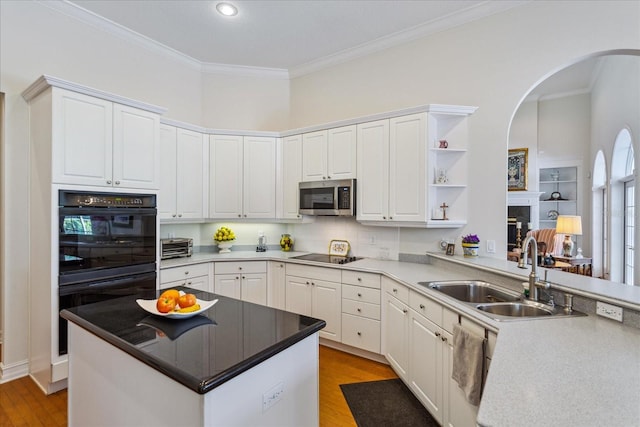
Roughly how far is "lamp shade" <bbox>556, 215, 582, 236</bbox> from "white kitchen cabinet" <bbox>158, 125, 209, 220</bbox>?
17.0 ft

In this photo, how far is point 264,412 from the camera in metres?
1.30

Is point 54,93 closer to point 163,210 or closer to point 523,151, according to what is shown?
point 163,210

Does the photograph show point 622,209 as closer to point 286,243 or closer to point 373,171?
point 373,171

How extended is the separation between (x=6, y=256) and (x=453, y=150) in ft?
13.7

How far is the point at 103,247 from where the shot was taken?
105 inches

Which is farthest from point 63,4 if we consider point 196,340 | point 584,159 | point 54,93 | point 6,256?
point 584,159

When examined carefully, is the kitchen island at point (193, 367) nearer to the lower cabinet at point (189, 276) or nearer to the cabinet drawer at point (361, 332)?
the lower cabinet at point (189, 276)

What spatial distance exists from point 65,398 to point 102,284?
90 centimetres

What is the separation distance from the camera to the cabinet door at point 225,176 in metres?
3.99

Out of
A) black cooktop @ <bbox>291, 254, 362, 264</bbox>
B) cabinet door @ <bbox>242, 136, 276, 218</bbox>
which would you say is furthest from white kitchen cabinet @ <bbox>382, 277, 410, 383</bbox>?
cabinet door @ <bbox>242, 136, 276, 218</bbox>

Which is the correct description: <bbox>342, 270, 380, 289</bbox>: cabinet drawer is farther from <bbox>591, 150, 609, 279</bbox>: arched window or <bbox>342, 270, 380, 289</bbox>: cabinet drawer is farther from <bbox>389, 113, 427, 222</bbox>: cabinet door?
<bbox>591, 150, 609, 279</bbox>: arched window

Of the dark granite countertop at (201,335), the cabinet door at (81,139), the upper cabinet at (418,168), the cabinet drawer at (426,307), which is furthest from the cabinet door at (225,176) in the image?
the cabinet drawer at (426,307)

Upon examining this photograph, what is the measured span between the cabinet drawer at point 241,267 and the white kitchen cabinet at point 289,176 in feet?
2.32

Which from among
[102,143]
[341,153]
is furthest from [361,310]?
[102,143]
